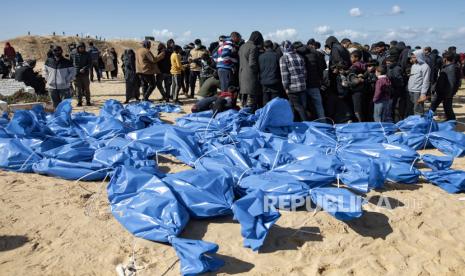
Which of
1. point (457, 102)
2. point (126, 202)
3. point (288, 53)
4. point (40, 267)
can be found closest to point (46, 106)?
point (288, 53)

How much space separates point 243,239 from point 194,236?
1.31 ft

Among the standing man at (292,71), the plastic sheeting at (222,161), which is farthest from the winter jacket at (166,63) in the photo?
the standing man at (292,71)

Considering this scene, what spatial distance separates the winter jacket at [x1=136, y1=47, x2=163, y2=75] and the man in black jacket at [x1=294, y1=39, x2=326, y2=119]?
3.57 meters

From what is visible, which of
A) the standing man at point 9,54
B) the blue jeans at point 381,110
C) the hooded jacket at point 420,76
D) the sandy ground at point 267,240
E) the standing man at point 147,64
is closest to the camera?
the sandy ground at point 267,240

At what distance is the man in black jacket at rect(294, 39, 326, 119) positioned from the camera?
6.19m

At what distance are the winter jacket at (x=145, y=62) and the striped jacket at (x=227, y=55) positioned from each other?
1946 millimetres

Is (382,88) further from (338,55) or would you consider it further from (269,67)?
(269,67)

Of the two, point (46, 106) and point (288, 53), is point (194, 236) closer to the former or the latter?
point (288, 53)

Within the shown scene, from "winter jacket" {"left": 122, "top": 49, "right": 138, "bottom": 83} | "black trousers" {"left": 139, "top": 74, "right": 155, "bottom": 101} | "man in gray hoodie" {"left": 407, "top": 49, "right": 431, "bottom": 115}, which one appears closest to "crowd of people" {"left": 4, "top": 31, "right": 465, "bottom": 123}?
"man in gray hoodie" {"left": 407, "top": 49, "right": 431, "bottom": 115}

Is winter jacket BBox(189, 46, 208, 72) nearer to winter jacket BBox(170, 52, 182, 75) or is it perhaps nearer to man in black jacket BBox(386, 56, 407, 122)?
winter jacket BBox(170, 52, 182, 75)

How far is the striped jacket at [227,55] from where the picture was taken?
23.5 feet

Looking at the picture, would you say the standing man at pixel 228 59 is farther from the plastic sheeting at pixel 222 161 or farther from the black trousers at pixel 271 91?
the plastic sheeting at pixel 222 161

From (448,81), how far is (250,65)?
11.0 ft

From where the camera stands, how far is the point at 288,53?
19.7 ft
